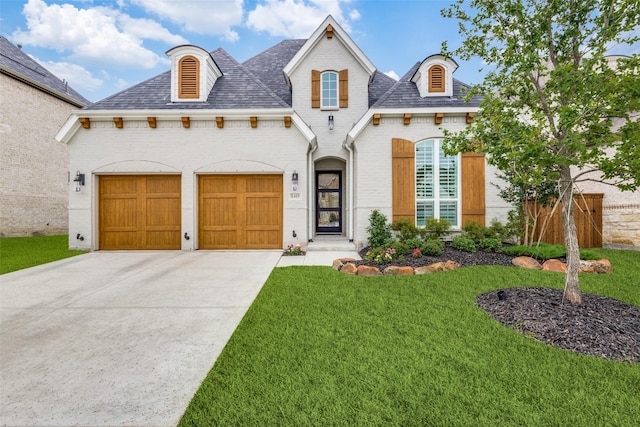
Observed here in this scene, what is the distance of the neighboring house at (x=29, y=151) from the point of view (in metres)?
11.0

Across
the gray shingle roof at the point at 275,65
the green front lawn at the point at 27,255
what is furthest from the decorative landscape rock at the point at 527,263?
the green front lawn at the point at 27,255

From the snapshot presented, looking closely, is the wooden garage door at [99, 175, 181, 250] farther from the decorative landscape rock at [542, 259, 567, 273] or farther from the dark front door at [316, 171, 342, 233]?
the decorative landscape rock at [542, 259, 567, 273]

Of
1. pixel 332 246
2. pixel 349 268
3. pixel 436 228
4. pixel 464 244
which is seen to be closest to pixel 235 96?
pixel 332 246

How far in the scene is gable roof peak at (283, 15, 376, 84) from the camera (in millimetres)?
8977

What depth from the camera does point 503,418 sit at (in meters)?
1.71

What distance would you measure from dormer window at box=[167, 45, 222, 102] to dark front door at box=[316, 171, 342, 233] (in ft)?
16.0

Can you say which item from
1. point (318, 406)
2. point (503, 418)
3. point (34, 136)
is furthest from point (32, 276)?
point (34, 136)

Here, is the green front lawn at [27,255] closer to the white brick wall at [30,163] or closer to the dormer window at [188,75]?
the white brick wall at [30,163]

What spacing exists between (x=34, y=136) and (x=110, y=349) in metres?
14.7

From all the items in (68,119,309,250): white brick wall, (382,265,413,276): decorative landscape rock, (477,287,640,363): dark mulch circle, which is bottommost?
(477,287,640,363): dark mulch circle

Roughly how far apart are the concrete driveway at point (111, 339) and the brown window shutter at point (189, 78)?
5564 mm

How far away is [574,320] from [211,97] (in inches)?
375

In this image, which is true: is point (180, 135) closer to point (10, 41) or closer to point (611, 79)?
point (611, 79)

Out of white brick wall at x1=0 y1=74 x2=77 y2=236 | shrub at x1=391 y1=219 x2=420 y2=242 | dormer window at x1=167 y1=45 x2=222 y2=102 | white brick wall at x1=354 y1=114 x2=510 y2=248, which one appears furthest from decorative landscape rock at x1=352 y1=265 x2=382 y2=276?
white brick wall at x1=0 y1=74 x2=77 y2=236
